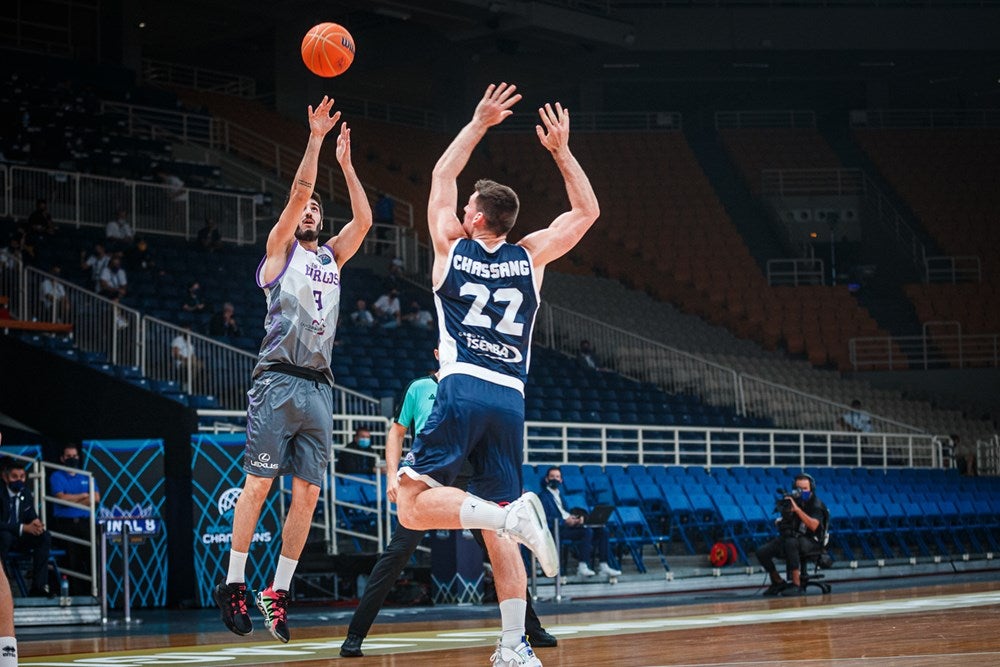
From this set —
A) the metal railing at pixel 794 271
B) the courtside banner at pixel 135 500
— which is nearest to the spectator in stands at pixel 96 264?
the courtside banner at pixel 135 500

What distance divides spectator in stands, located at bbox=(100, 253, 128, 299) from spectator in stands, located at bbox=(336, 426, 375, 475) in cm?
554

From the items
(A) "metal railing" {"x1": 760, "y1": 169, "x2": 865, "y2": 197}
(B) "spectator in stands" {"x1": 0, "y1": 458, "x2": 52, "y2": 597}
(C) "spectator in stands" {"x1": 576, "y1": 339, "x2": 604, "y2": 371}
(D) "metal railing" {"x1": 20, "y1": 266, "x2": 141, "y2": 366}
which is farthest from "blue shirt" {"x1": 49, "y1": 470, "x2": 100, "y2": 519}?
(A) "metal railing" {"x1": 760, "y1": 169, "x2": 865, "y2": 197}

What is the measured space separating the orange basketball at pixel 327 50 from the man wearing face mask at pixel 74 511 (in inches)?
243

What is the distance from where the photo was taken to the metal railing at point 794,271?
32.3 meters

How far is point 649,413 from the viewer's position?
78.8ft

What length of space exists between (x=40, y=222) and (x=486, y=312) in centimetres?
1634

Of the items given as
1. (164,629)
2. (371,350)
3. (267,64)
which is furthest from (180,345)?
(267,64)

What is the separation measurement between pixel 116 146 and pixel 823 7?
1953cm

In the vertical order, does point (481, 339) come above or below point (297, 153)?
below

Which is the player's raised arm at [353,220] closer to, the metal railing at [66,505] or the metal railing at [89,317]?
the metal railing at [66,505]

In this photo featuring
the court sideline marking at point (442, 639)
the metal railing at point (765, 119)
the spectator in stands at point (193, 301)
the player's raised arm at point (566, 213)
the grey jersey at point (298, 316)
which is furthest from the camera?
the metal railing at point (765, 119)

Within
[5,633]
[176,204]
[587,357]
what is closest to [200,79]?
[176,204]

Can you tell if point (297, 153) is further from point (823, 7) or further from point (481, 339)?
point (481, 339)

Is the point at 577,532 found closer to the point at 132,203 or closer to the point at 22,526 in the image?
the point at 22,526
